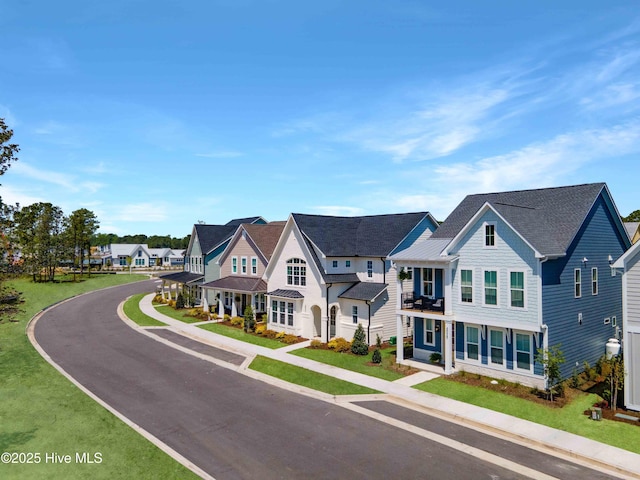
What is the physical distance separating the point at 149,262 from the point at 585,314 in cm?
11849

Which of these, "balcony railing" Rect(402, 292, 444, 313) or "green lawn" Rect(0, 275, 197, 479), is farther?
"balcony railing" Rect(402, 292, 444, 313)

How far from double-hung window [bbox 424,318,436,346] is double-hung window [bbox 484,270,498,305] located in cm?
449

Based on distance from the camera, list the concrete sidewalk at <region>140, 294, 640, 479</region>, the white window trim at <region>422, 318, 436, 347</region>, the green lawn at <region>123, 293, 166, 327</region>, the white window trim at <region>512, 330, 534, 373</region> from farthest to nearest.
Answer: the green lawn at <region>123, 293, 166, 327</region> < the white window trim at <region>422, 318, 436, 347</region> < the white window trim at <region>512, 330, 534, 373</region> < the concrete sidewalk at <region>140, 294, 640, 479</region>

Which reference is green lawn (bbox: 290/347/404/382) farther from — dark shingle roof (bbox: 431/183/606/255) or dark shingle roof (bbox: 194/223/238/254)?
dark shingle roof (bbox: 194/223/238/254)

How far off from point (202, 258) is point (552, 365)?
37826 millimetres

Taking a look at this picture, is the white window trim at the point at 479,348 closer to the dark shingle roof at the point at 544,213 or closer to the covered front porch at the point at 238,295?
the dark shingle roof at the point at 544,213

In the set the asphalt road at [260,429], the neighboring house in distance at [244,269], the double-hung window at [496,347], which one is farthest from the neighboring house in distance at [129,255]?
the double-hung window at [496,347]

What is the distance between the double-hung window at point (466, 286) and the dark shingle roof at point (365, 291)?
7189mm

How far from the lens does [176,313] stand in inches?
1746

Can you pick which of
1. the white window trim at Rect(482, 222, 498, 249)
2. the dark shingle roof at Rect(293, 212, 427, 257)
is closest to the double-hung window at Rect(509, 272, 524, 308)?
the white window trim at Rect(482, 222, 498, 249)

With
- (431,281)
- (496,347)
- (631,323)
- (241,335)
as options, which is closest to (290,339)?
(241,335)

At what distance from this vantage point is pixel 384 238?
32.9m

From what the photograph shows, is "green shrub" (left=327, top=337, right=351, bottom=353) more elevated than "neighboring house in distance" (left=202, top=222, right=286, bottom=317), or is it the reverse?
"neighboring house in distance" (left=202, top=222, right=286, bottom=317)

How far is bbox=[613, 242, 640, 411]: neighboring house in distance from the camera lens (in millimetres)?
17391
